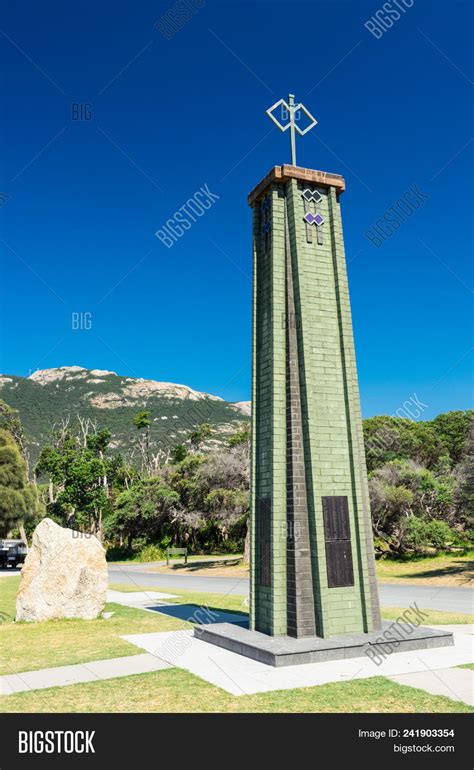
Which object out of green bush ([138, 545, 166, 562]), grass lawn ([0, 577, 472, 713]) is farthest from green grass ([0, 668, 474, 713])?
green bush ([138, 545, 166, 562])

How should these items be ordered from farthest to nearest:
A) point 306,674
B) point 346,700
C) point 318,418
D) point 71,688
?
point 318,418 → point 306,674 → point 71,688 → point 346,700

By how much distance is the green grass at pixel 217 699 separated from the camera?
632 centimetres

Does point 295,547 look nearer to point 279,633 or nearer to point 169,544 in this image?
point 279,633

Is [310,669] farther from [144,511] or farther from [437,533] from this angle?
[144,511]

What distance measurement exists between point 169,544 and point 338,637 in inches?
1398

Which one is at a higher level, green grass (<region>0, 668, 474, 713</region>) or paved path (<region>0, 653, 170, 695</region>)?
green grass (<region>0, 668, 474, 713</region>)

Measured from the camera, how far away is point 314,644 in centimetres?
905

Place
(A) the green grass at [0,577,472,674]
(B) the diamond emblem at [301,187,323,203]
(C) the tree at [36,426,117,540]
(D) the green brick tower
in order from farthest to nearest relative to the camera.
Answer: (C) the tree at [36,426,117,540] < (B) the diamond emblem at [301,187,323,203] < (D) the green brick tower < (A) the green grass at [0,577,472,674]

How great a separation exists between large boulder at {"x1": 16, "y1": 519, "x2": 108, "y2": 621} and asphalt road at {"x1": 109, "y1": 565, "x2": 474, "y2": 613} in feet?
23.2

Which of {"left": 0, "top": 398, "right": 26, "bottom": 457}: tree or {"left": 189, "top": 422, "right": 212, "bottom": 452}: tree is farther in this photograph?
{"left": 0, "top": 398, "right": 26, "bottom": 457}: tree

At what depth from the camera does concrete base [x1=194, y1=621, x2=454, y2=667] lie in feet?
27.9

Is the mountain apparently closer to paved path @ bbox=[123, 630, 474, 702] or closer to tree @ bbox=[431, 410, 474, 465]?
tree @ bbox=[431, 410, 474, 465]
